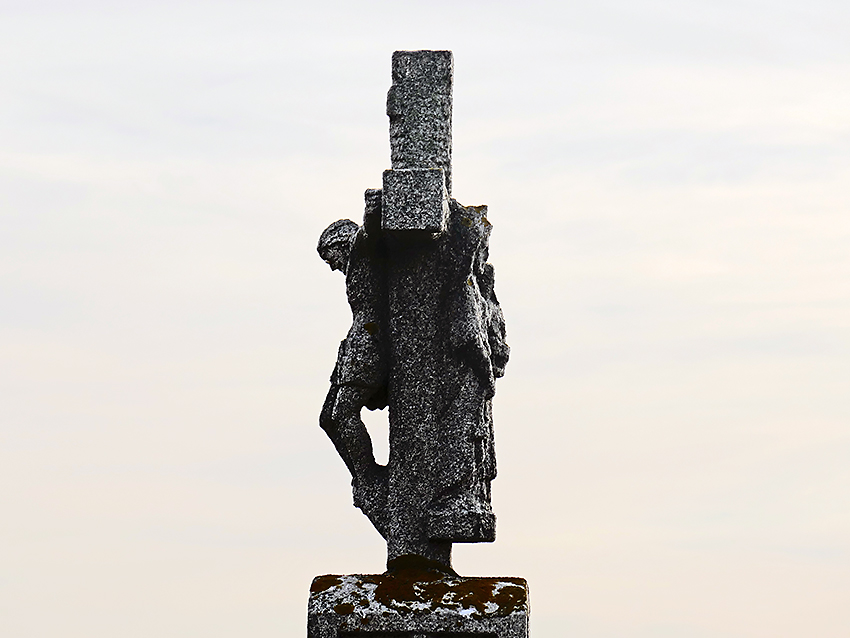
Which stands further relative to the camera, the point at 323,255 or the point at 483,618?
the point at 323,255

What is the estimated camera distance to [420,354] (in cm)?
1002

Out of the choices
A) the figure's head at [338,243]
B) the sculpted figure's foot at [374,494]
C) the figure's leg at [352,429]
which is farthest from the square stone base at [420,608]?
the figure's head at [338,243]

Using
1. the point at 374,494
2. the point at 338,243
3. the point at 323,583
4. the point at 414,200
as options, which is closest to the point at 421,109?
the point at 414,200

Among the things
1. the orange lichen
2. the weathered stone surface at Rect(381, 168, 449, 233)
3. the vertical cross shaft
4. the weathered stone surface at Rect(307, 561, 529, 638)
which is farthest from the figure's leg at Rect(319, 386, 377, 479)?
the vertical cross shaft

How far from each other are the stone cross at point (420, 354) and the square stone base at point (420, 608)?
11.4 inches

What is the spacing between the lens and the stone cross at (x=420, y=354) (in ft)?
32.3

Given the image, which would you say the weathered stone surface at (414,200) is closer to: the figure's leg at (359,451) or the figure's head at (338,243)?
the figure's head at (338,243)

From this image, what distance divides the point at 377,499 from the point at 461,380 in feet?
3.24

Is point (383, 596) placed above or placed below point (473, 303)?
below

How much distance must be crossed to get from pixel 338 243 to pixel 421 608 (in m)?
2.54

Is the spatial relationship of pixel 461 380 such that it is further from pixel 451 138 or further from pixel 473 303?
pixel 451 138

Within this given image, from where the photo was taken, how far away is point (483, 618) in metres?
9.45

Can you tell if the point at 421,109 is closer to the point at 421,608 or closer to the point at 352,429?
the point at 352,429

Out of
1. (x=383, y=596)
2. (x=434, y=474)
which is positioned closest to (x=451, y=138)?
(x=434, y=474)
